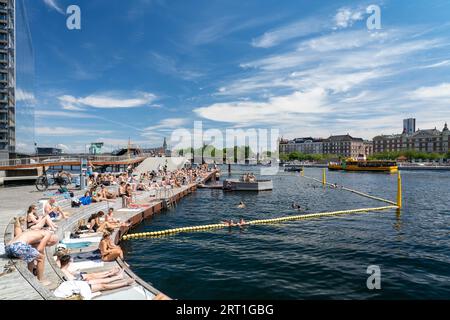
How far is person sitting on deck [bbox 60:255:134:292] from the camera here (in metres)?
8.08

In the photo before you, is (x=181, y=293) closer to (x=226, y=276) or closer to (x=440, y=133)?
(x=226, y=276)

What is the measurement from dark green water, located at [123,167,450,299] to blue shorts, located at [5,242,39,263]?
15.3 ft

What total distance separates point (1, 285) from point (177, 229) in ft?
43.2

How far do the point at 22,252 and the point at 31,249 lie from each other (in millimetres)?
356

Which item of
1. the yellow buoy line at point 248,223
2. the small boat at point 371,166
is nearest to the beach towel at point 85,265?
the yellow buoy line at point 248,223

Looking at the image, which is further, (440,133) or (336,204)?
(440,133)

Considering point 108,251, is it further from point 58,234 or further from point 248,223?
point 248,223

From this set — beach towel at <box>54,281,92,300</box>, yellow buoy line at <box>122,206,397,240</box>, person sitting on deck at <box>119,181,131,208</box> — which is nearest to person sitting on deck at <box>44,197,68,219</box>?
yellow buoy line at <box>122,206,397,240</box>

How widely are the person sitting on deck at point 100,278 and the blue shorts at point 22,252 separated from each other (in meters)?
1.07

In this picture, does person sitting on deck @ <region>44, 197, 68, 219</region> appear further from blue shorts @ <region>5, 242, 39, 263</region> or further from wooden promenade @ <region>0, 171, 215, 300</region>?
blue shorts @ <region>5, 242, 39, 263</region>

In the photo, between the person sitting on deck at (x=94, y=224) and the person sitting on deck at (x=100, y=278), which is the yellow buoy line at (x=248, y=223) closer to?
the person sitting on deck at (x=94, y=224)
